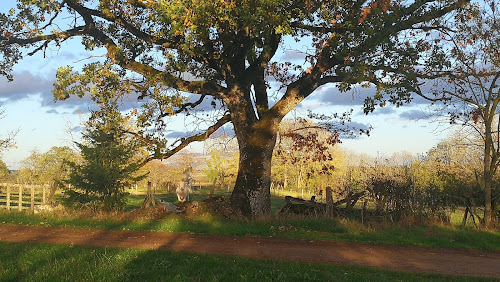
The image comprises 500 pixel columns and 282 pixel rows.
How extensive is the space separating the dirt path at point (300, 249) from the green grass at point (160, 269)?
2.58 ft

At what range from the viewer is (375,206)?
47.7ft

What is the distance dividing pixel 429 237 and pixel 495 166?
4.83m

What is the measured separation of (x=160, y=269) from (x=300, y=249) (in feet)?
12.9

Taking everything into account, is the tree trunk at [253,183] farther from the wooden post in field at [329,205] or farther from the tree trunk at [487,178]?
the tree trunk at [487,178]

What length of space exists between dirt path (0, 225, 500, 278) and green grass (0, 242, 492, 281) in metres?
0.79

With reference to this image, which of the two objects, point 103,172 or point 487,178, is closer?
point 487,178

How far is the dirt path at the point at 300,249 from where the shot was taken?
8.83m

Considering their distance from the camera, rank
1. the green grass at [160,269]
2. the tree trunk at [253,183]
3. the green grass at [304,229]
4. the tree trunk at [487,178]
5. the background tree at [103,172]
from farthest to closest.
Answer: the background tree at [103,172] < the tree trunk at [253,183] < the tree trunk at [487,178] < the green grass at [304,229] < the green grass at [160,269]

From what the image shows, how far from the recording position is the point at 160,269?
294 inches

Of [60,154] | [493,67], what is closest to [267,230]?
[493,67]

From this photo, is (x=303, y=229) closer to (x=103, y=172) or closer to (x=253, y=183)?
(x=253, y=183)

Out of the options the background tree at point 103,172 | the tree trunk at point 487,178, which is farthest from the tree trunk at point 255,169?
the tree trunk at point 487,178

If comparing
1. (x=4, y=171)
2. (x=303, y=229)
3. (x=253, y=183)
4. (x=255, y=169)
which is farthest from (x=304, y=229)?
(x=4, y=171)

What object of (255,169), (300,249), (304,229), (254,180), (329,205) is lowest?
(300,249)
